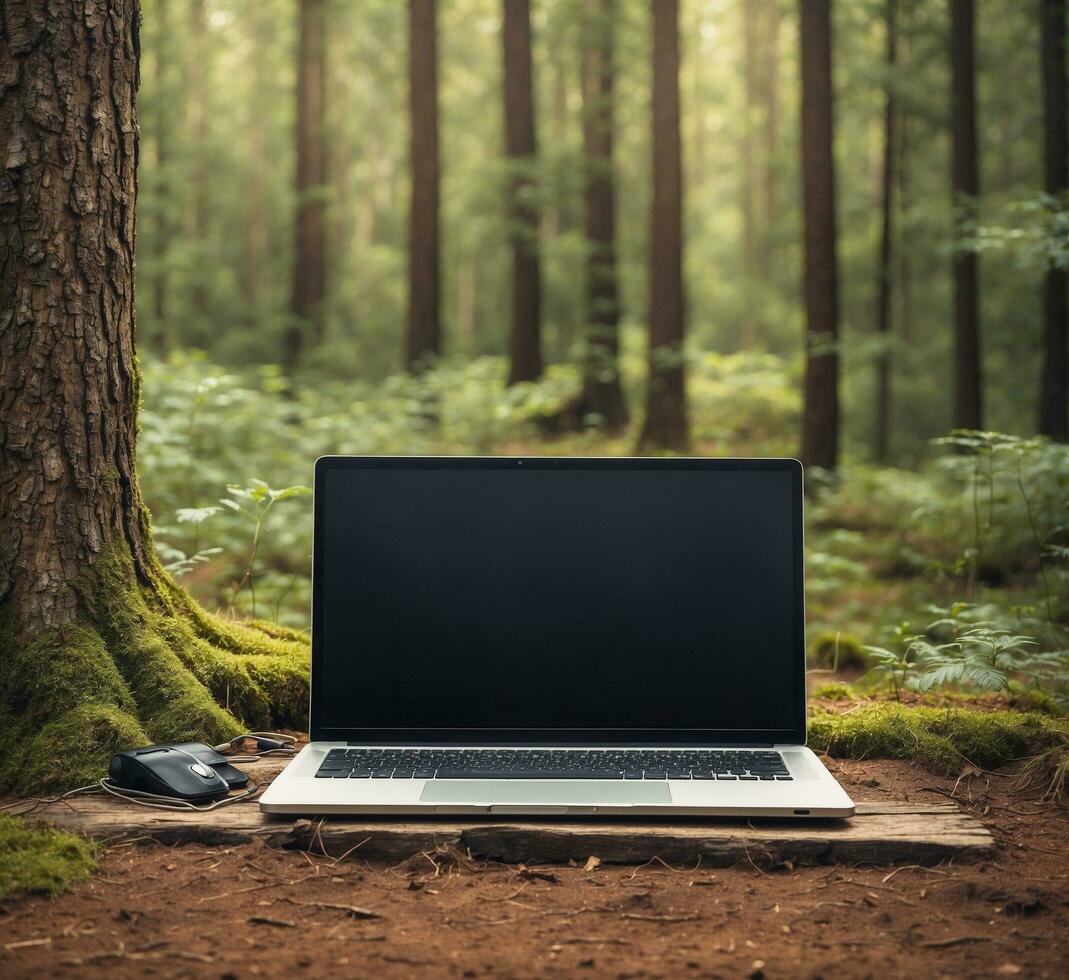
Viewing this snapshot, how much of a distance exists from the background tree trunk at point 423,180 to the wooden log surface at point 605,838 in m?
13.3

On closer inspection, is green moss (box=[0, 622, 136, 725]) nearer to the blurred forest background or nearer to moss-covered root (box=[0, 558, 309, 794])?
moss-covered root (box=[0, 558, 309, 794])

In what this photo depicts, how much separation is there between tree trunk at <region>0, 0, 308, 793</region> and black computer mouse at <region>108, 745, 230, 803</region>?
0.50ft

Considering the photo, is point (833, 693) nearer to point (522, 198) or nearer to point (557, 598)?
point (557, 598)

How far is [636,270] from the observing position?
2938 centimetres

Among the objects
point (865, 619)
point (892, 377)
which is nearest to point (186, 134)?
point (892, 377)

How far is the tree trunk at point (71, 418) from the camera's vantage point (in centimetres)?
286

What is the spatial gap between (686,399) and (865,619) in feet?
21.5

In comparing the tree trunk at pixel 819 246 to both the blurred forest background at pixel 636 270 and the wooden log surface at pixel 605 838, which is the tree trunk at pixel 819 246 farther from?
the wooden log surface at pixel 605 838

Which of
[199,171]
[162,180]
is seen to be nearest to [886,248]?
[162,180]

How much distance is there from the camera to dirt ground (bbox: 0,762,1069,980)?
1.90m

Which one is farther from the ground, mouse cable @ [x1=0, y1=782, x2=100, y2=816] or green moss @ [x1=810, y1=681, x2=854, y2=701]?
mouse cable @ [x1=0, y1=782, x2=100, y2=816]

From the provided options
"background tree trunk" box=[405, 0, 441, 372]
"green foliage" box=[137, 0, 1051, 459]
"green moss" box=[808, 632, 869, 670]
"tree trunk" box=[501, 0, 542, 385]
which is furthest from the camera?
"green foliage" box=[137, 0, 1051, 459]

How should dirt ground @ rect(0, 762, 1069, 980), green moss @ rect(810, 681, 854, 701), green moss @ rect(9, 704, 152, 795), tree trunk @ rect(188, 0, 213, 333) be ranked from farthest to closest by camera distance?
tree trunk @ rect(188, 0, 213, 333), green moss @ rect(810, 681, 854, 701), green moss @ rect(9, 704, 152, 795), dirt ground @ rect(0, 762, 1069, 980)

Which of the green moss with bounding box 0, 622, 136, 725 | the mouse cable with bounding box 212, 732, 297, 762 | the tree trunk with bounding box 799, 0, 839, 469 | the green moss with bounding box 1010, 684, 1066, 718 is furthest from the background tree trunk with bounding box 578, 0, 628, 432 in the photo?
the green moss with bounding box 0, 622, 136, 725
